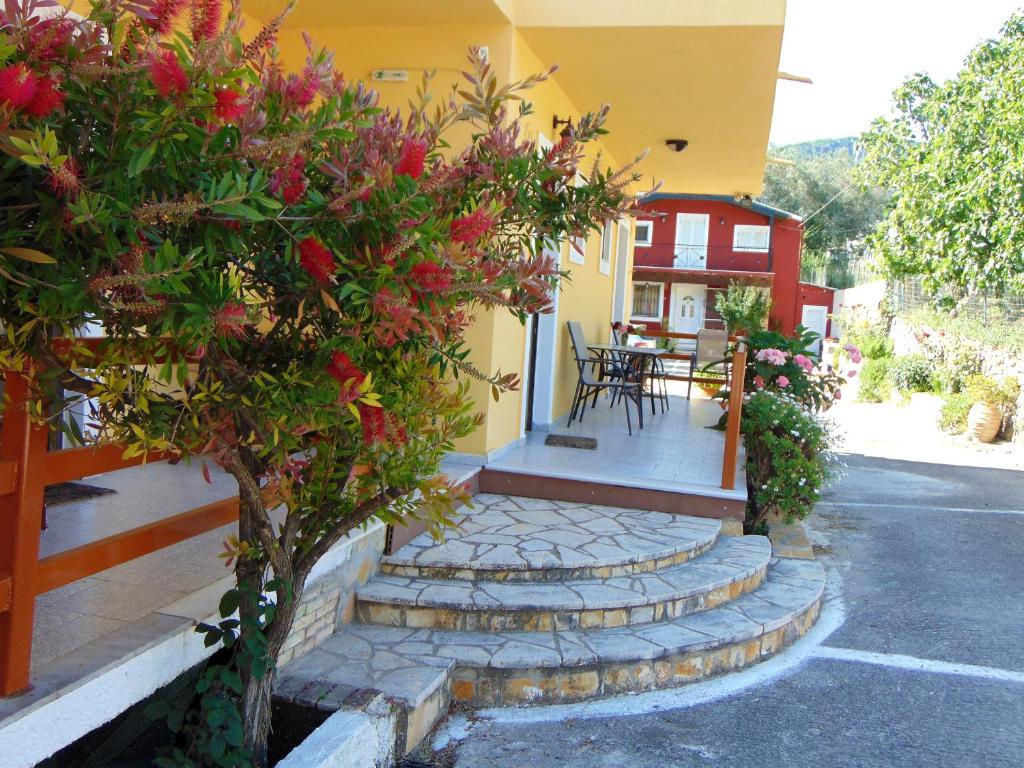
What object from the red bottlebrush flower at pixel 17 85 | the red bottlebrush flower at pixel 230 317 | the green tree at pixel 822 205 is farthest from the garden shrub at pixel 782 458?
the green tree at pixel 822 205

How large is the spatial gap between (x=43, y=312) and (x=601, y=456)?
516 cm

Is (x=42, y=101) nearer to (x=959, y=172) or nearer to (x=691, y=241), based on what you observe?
(x=959, y=172)

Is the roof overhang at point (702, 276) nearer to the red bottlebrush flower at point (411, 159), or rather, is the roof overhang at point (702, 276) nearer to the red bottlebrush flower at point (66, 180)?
the red bottlebrush flower at point (411, 159)

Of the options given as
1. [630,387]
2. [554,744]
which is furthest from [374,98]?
[630,387]

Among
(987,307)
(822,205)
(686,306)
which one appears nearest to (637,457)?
(987,307)

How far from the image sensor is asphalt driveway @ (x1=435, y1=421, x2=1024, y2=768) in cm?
334

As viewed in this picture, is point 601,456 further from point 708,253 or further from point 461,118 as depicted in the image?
point 708,253

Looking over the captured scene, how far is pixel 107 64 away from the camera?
159cm

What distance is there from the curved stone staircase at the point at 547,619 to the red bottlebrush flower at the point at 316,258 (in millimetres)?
2003

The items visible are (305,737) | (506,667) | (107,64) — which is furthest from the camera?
(506,667)

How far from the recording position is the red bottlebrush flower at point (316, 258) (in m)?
1.79

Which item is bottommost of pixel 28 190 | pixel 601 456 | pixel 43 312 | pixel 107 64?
pixel 601 456

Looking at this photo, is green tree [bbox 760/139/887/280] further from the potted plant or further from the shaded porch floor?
the shaded porch floor

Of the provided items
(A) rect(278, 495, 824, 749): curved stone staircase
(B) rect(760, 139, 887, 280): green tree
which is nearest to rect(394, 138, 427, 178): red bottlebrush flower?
(A) rect(278, 495, 824, 749): curved stone staircase
